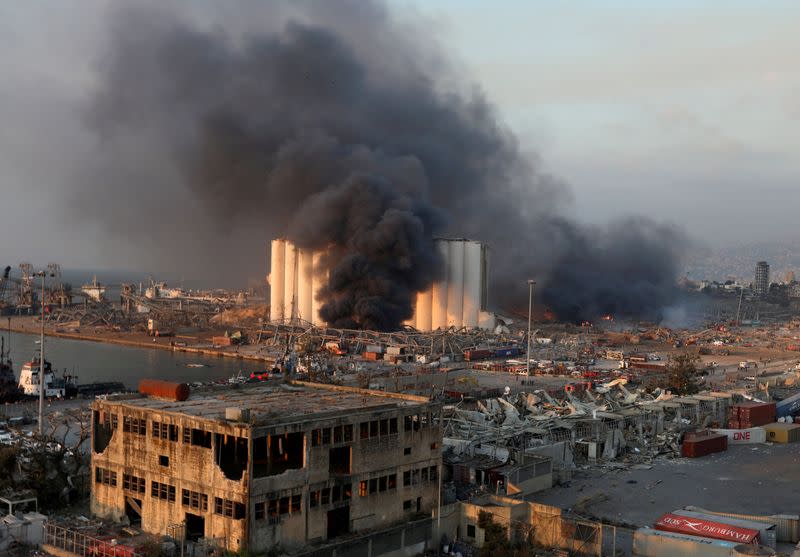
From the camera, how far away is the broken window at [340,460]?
61.4 feet

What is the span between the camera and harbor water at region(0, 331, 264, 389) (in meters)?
54.0

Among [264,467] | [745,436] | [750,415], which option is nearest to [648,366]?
[750,415]

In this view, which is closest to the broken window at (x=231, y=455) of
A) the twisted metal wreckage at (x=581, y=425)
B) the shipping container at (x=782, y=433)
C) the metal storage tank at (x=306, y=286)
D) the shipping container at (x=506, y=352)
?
the twisted metal wreckage at (x=581, y=425)

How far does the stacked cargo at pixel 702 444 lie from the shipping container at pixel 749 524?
30.1 feet

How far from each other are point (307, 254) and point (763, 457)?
4649 centimetres

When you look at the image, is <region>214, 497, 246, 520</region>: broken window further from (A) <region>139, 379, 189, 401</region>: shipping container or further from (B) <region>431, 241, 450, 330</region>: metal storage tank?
(B) <region>431, 241, 450, 330</region>: metal storage tank

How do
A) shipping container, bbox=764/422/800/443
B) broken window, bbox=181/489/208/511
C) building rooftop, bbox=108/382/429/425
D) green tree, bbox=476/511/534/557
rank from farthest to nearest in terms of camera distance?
shipping container, bbox=764/422/800/443 → green tree, bbox=476/511/534/557 → building rooftop, bbox=108/382/429/425 → broken window, bbox=181/489/208/511

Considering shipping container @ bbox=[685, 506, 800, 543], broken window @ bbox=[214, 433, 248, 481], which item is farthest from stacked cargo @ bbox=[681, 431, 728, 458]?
broken window @ bbox=[214, 433, 248, 481]

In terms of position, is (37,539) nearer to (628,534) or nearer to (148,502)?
(148,502)

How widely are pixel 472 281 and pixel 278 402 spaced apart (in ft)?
165

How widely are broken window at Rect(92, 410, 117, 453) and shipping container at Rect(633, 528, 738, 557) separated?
12.0 m

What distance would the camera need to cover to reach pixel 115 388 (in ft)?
146

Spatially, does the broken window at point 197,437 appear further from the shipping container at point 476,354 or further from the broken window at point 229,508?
the shipping container at point 476,354

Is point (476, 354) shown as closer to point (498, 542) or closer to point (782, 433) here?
point (782, 433)
